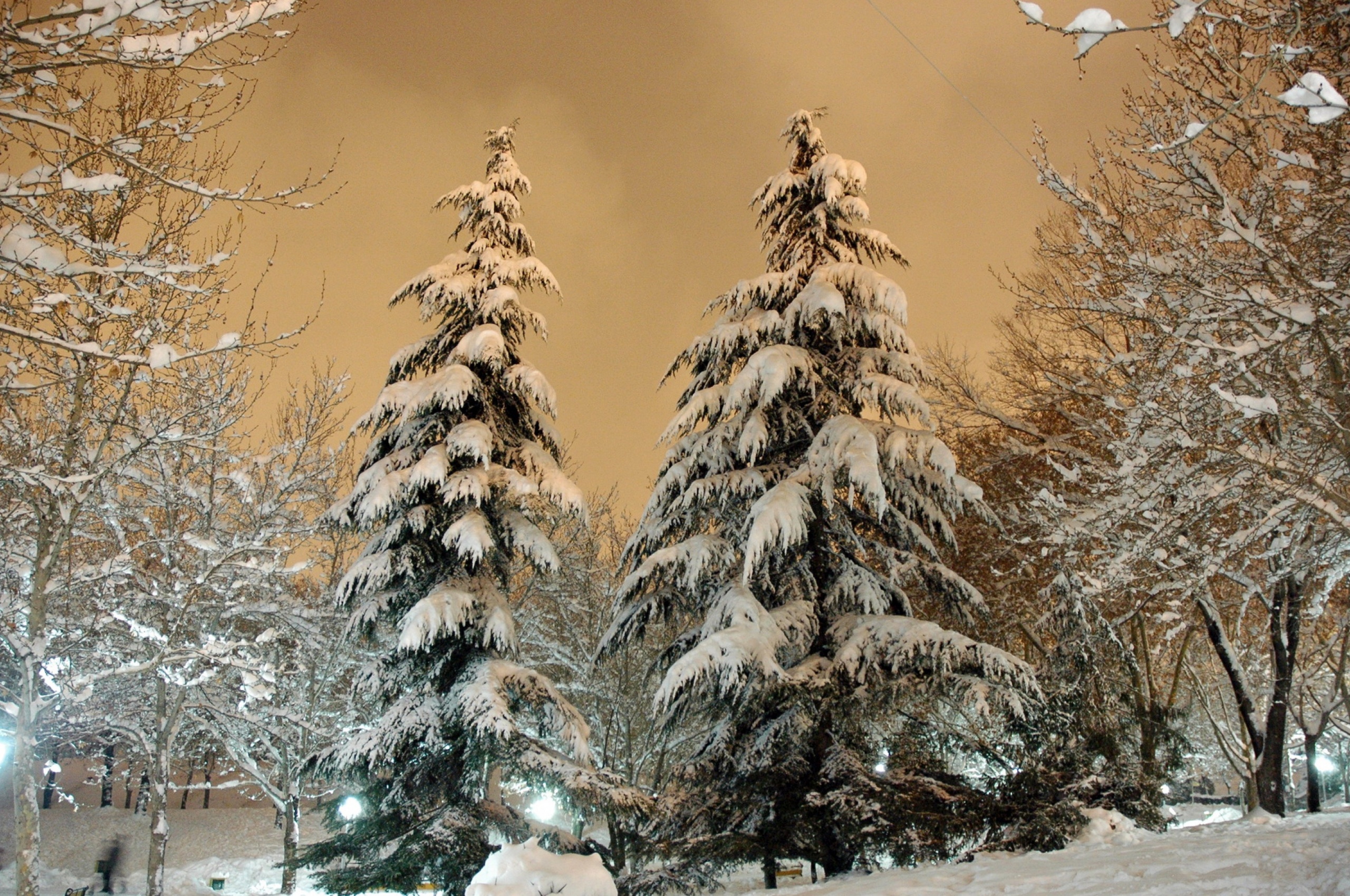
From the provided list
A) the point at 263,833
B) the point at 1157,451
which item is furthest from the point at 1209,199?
the point at 263,833

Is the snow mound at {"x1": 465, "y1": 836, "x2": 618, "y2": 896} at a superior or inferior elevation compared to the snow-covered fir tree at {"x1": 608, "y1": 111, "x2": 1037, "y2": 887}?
inferior

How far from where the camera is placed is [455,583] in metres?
10.9

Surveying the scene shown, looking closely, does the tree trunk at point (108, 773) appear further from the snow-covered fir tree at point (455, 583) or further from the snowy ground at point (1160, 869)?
the snowy ground at point (1160, 869)

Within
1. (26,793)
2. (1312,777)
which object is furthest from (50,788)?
(1312,777)

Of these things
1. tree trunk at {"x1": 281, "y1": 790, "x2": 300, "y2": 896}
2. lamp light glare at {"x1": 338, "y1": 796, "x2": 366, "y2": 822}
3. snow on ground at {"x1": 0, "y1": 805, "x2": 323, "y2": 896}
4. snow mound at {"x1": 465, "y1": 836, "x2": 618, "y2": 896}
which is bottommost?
snow on ground at {"x1": 0, "y1": 805, "x2": 323, "y2": 896}

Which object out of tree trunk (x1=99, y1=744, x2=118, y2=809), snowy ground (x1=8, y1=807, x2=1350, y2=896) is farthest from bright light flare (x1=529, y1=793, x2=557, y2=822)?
snowy ground (x1=8, y1=807, x2=1350, y2=896)

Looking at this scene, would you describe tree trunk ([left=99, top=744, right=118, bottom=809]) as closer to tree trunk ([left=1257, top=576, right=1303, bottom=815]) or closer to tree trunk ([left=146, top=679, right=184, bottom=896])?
tree trunk ([left=146, top=679, right=184, bottom=896])

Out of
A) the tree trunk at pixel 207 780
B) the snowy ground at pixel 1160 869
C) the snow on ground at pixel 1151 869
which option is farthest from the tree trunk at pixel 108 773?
the snow on ground at pixel 1151 869

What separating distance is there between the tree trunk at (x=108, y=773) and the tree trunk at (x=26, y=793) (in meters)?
16.8

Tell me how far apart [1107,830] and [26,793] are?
1078 cm

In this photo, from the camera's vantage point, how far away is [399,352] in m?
12.3

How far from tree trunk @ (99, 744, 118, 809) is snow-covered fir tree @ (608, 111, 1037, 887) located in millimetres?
20027

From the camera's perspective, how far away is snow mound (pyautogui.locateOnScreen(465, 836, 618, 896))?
17.9 ft

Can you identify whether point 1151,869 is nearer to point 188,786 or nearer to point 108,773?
point 108,773
